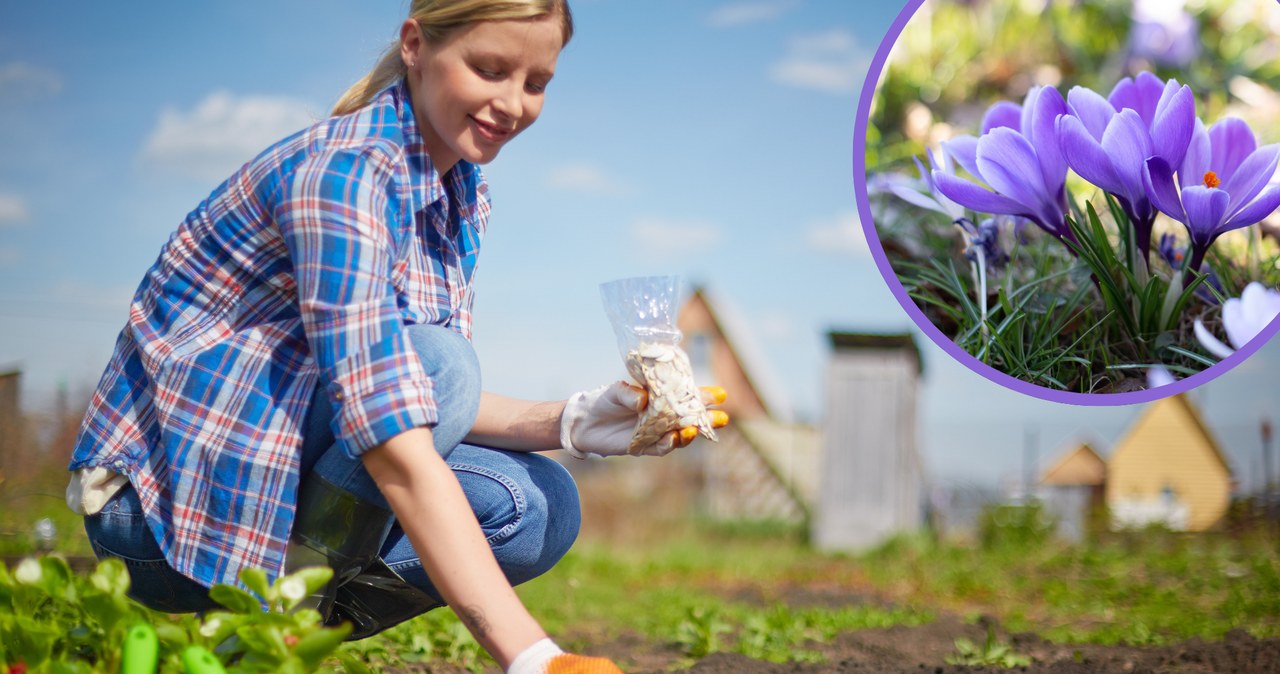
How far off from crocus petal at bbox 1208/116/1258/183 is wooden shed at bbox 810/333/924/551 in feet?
20.5

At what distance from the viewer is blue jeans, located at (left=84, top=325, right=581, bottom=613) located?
1363 mm

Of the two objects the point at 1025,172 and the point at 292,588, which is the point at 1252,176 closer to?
the point at 1025,172

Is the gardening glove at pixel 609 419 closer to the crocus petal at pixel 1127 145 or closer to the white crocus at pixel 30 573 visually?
the crocus petal at pixel 1127 145

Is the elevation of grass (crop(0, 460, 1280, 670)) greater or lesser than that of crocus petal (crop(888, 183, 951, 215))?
lesser

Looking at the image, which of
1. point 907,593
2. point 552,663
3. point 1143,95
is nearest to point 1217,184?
point 1143,95

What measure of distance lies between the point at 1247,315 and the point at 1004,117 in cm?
40

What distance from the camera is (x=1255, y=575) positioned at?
428cm

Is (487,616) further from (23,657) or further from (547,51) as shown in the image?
(547,51)

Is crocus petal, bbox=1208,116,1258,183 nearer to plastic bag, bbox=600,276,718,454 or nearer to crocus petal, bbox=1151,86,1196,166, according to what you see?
crocus petal, bbox=1151,86,1196,166

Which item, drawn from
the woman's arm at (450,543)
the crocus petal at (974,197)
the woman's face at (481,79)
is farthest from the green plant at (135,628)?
the crocus petal at (974,197)

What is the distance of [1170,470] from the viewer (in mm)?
8305

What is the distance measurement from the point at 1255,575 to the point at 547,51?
4175 millimetres

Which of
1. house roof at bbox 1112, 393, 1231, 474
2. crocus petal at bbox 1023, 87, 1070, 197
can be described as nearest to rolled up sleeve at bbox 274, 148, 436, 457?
crocus petal at bbox 1023, 87, 1070, 197

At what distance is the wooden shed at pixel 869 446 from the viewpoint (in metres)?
7.38
